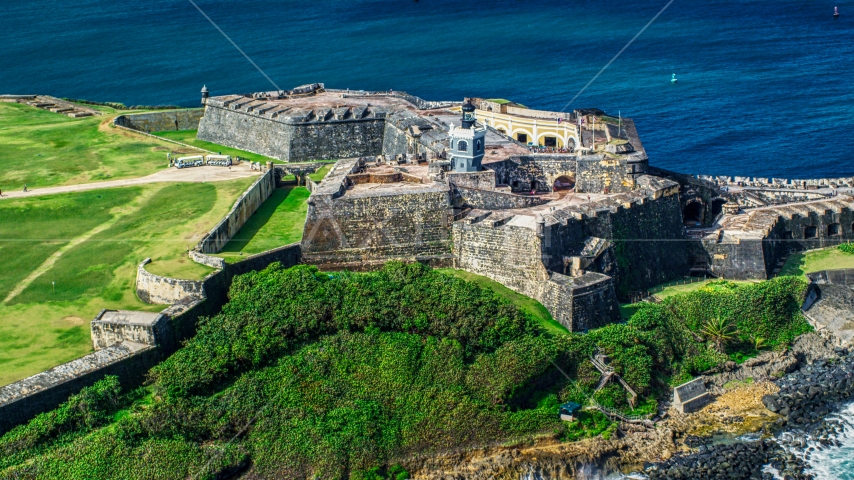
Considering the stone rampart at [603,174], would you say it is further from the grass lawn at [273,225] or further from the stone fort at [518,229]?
the grass lawn at [273,225]

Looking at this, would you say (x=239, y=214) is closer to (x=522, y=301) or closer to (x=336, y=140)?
(x=522, y=301)

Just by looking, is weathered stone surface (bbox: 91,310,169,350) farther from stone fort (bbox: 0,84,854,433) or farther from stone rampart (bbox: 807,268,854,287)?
stone rampart (bbox: 807,268,854,287)

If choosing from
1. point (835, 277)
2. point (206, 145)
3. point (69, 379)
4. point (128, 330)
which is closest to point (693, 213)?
point (835, 277)

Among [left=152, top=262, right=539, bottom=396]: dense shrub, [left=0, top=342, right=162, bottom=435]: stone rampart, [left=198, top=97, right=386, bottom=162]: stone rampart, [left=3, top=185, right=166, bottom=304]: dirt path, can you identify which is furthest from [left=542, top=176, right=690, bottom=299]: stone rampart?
[left=3, top=185, right=166, bottom=304]: dirt path

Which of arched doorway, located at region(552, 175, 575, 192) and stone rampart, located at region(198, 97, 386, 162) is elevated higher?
stone rampart, located at region(198, 97, 386, 162)

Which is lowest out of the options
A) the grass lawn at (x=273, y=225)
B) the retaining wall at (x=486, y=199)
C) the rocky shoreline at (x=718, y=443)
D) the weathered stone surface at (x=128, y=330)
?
the rocky shoreline at (x=718, y=443)

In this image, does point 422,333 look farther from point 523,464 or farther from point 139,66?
point 139,66

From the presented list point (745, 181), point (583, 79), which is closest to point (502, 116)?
point (745, 181)

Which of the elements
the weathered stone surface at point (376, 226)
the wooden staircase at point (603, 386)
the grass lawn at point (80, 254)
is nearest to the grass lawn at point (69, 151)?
the grass lawn at point (80, 254)
